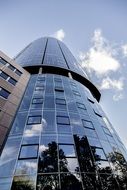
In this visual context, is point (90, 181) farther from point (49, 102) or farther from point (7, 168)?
point (49, 102)

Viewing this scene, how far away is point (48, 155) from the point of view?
620 inches

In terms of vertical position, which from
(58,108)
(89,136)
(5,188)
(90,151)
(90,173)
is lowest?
(5,188)

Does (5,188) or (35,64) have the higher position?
(35,64)

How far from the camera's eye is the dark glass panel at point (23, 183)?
43.1 feet

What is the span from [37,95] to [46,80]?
5.60 meters

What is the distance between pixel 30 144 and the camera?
17.0 meters

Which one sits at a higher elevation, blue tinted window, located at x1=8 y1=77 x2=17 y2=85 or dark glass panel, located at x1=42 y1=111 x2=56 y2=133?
blue tinted window, located at x1=8 y1=77 x2=17 y2=85

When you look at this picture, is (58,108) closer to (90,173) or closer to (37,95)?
(37,95)

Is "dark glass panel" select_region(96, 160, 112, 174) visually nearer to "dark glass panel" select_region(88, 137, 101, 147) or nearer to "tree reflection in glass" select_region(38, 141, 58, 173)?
"dark glass panel" select_region(88, 137, 101, 147)

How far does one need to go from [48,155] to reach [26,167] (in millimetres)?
1986

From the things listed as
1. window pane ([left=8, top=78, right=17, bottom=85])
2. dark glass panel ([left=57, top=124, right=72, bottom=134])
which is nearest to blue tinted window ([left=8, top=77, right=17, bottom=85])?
window pane ([left=8, top=78, right=17, bottom=85])

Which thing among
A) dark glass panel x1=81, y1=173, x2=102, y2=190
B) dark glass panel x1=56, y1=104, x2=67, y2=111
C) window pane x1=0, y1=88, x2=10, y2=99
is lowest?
dark glass panel x1=81, y1=173, x2=102, y2=190

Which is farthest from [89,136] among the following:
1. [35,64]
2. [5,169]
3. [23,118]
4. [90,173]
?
[35,64]

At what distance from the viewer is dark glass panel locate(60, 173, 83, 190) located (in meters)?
13.6
